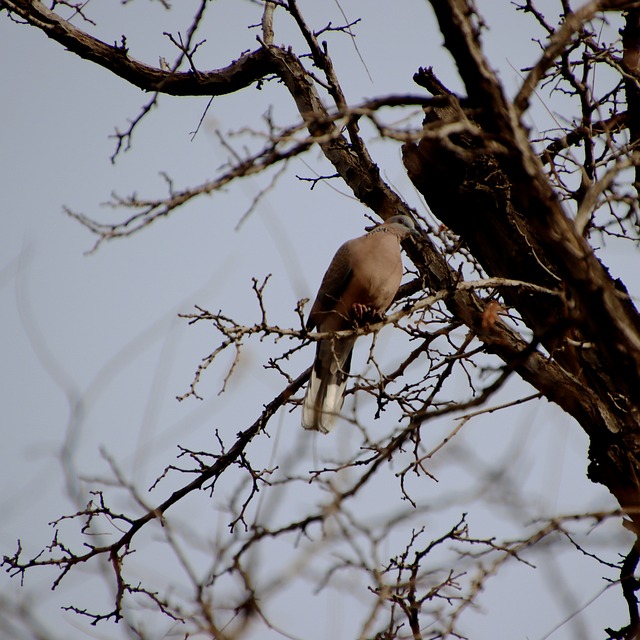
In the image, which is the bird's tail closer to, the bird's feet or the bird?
the bird

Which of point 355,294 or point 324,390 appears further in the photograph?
point 355,294

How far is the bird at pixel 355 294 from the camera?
4141 mm

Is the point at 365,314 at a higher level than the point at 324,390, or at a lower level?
higher

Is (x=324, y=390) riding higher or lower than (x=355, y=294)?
lower

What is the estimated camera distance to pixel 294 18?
403cm

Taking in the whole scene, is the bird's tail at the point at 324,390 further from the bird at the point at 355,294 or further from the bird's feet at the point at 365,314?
the bird's feet at the point at 365,314

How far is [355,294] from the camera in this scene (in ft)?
14.2

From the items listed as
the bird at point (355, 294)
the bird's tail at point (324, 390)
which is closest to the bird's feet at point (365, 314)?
the bird at point (355, 294)

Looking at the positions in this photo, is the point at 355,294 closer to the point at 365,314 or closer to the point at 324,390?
the point at 365,314

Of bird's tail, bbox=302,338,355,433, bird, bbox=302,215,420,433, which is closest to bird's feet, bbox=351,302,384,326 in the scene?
bird, bbox=302,215,420,433

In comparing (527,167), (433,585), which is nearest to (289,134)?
(527,167)

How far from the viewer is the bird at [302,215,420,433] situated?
163 inches

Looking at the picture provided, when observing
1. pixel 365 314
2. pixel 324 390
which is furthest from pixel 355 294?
pixel 324 390

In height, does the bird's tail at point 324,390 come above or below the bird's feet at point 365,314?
below
